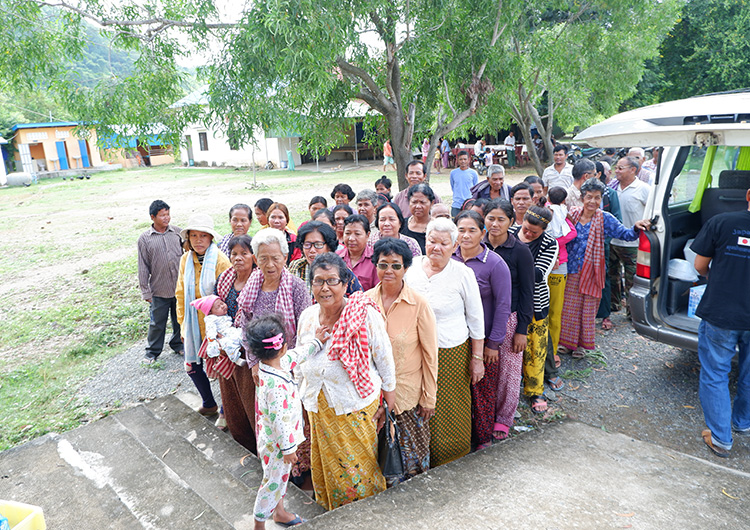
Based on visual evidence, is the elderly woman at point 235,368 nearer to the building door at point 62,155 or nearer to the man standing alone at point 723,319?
the man standing alone at point 723,319

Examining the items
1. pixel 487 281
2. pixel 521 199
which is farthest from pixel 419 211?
pixel 487 281

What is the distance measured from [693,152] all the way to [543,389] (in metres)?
2.58

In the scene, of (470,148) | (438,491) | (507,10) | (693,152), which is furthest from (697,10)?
(438,491)

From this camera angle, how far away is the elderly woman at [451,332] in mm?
3316

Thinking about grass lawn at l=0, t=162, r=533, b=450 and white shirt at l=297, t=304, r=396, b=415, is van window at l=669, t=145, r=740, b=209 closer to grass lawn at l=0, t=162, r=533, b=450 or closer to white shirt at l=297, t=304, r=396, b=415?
white shirt at l=297, t=304, r=396, b=415

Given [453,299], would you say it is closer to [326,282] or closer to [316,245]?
[326,282]

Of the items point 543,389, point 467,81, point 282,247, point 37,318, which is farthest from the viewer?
point 467,81

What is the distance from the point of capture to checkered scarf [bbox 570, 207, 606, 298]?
491 centimetres

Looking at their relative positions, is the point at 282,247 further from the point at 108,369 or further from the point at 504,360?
the point at 108,369

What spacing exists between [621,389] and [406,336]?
99.7 inches

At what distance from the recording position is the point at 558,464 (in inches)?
127

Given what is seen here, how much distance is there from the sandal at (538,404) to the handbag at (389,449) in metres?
1.48

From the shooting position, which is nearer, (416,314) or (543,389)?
(416,314)

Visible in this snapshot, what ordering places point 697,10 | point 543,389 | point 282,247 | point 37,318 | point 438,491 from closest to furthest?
point 438,491
point 282,247
point 543,389
point 37,318
point 697,10
